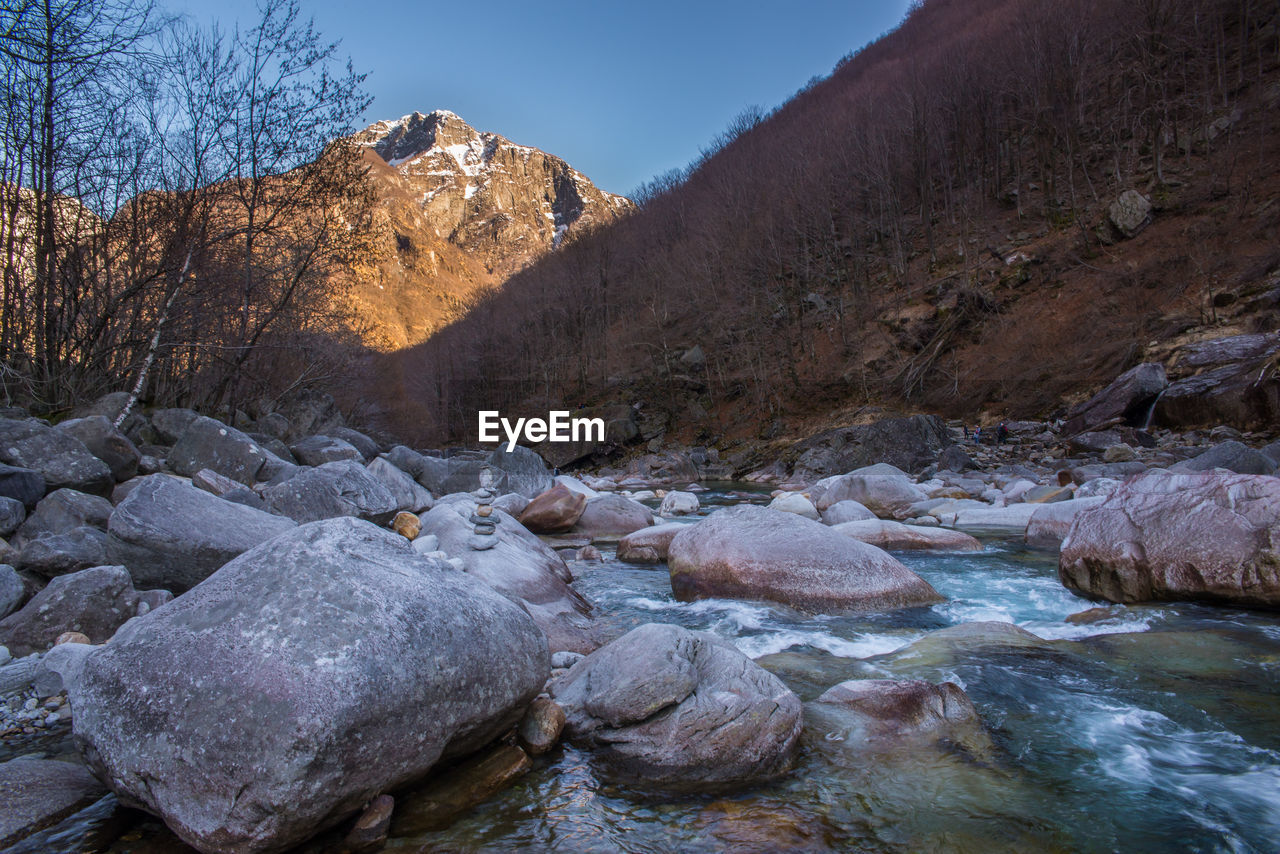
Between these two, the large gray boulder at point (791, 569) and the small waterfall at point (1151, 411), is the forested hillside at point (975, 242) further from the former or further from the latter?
the large gray boulder at point (791, 569)

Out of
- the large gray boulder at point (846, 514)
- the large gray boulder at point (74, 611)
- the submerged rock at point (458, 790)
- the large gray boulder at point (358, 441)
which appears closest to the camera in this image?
the submerged rock at point (458, 790)

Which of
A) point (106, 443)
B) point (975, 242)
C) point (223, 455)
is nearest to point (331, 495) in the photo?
point (106, 443)

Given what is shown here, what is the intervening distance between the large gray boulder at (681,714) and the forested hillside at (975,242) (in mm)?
20161

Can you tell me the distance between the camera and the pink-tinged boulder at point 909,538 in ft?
29.5

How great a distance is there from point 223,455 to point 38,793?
8.59m

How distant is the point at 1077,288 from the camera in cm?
2361


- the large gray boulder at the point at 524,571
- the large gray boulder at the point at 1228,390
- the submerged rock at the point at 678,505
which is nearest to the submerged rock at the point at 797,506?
the submerged rock at the point at 678,505

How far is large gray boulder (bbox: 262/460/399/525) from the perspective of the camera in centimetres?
754

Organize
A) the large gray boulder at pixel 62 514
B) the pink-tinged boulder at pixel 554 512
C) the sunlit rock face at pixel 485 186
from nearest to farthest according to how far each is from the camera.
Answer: the large gray boulder at pixel 62 514
the pink-tinged boulder at pixel 554 512
the sunlit rock face at pixel 485 186

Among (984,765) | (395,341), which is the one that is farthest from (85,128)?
(395,341)

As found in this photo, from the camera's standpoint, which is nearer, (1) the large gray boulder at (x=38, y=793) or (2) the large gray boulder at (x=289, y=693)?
(2) the large gray boulder at (x=289, y=693)

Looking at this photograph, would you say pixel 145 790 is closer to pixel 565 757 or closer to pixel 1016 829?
pixel 565 757

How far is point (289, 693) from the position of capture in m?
2.59

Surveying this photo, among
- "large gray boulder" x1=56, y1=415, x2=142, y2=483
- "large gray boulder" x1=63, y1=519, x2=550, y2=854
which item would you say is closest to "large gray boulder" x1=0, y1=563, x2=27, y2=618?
"large gray boulder" x1=63, y1=519, x2=550, y2=854
